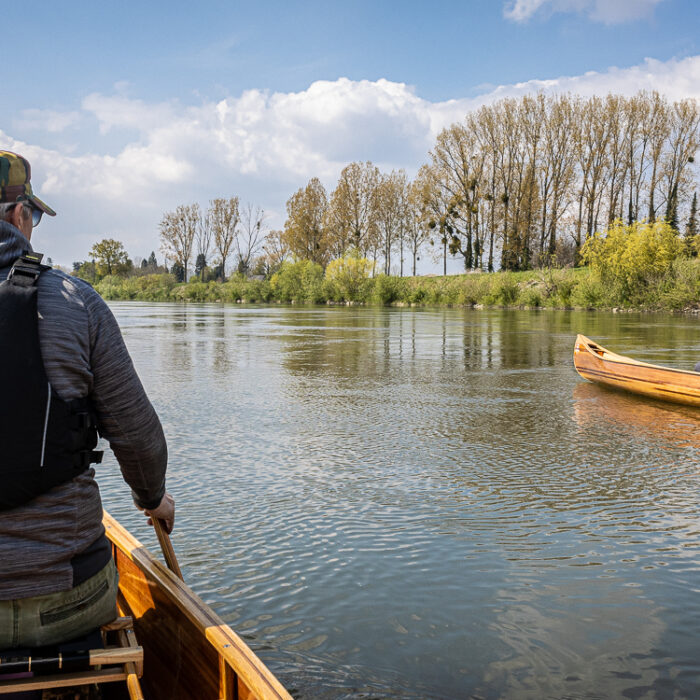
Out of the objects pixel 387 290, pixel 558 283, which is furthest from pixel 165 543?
pixel 387 290

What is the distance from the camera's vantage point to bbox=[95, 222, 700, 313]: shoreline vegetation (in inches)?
1732

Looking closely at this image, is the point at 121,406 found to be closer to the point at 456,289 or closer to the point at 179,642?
the point at 179,642

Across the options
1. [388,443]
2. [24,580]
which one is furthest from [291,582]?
[388,443]

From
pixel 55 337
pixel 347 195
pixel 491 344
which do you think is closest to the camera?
pixel 55 337

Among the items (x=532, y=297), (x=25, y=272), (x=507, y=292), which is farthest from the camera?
(x=507, y=292)

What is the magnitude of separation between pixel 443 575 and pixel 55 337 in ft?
11.0

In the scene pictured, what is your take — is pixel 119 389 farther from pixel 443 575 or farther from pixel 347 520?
pixel 347 520

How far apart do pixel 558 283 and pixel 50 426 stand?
165 ft

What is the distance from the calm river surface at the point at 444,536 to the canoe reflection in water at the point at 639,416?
0.19ft

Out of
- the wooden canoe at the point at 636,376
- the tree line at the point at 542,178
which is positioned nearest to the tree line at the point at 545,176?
the tree line at the point at 542,178

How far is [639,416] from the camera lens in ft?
33.2

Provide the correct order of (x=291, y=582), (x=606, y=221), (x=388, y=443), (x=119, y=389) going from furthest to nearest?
(x=606, y=221) < (x=388, y=443) < (x=291, y=582) < (x=119, y=389)

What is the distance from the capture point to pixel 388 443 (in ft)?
27.2

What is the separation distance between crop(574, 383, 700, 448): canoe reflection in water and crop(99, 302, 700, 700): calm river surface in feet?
0.19
